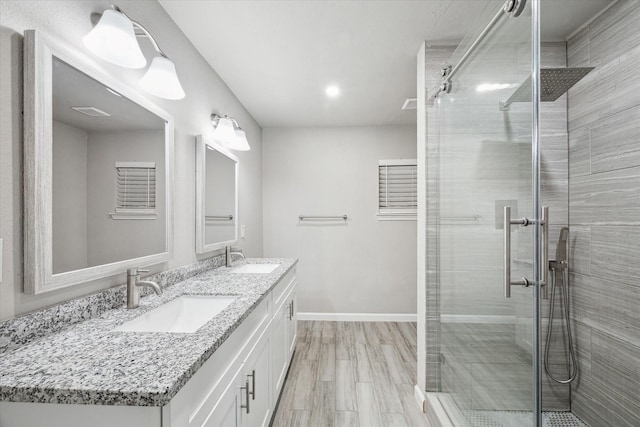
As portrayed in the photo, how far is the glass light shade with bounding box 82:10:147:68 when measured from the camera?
116 centimetres

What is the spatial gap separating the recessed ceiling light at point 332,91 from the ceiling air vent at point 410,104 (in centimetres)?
65

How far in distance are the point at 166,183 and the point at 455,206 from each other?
1600 mm

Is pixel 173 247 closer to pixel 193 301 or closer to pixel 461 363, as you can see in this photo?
pixel 193 301

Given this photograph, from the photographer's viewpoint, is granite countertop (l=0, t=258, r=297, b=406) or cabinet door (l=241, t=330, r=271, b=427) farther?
cabinet door (l=241, t=330, r=271, b=427)

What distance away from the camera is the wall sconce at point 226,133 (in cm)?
235

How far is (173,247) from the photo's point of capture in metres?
1.77

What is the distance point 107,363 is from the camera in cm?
80

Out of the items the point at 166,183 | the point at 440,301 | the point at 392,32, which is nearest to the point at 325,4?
the point at 392,32

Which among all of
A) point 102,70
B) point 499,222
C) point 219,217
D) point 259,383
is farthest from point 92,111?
point 499,222

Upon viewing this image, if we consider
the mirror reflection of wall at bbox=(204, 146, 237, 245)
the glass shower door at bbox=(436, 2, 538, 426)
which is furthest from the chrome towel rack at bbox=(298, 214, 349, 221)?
the glass shower door at bbox=(436, 2, 538, 426)

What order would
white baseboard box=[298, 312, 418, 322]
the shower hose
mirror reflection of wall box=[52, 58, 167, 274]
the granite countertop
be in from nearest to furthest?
the granite countertop, mirror reflection of wall box=[52, 58, 167, 274], the shower hose, white baseboard box=[298, 312, 418, 322]

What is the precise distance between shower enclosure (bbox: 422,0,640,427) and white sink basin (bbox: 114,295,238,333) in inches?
46.9

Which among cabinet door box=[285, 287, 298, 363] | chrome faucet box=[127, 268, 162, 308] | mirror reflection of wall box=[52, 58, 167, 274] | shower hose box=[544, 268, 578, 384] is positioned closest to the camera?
mirror reflection of wall box=[52, 58, 167, 274]

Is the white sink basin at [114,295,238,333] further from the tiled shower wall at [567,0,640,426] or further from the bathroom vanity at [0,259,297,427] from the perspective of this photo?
the tiled shower wall at [567,0,640,426]
